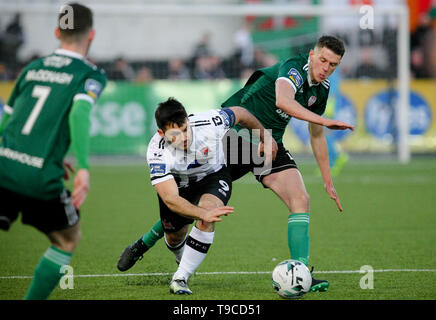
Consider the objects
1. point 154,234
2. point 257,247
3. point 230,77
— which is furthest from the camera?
point 230,77

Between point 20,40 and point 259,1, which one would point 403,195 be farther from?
point 259,1

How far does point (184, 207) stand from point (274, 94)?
173 centimetres

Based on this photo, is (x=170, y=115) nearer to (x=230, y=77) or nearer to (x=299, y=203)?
(x=299, y=203)

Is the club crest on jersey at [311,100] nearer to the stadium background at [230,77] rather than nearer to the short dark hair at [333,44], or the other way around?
the short dark hair at [333,44]

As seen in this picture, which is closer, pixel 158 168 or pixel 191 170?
pixel 158 168

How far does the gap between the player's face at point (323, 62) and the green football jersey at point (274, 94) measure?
0.10 m

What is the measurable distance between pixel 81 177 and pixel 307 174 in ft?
36.9

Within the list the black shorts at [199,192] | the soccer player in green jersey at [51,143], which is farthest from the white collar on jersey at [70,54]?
the black shorts at [199,192]

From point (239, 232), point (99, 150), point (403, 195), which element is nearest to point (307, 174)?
point (403, 195)

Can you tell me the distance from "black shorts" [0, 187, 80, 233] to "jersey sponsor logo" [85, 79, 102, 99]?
0.65m

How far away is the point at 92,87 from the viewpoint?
14.9 feet

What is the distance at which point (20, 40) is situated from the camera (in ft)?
60.4

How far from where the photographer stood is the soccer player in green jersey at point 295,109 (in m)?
5.83

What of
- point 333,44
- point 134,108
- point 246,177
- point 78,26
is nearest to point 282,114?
point 333,44
